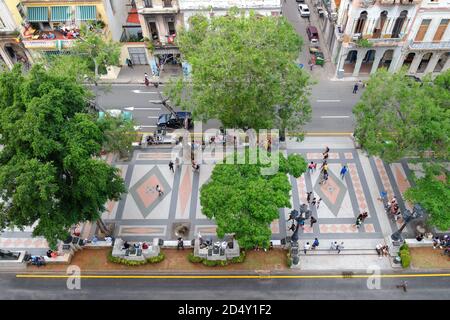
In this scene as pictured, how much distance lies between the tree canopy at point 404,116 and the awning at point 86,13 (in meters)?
35.8

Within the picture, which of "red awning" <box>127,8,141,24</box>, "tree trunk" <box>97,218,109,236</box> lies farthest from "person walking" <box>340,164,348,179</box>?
"red awning" <box>127,8,141,24</box>

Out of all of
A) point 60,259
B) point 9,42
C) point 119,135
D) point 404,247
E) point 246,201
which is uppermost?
point 9,42

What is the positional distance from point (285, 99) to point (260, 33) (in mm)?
6069

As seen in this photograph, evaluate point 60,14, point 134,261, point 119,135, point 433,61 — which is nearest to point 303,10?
point 433,61

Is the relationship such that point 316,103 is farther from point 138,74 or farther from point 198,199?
point 138,74

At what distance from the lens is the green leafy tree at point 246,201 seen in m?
26.2

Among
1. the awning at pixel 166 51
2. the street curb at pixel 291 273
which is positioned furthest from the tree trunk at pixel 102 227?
the awning at pixel 166 51

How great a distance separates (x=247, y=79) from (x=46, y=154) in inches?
642

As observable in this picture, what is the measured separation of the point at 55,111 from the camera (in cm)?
2556

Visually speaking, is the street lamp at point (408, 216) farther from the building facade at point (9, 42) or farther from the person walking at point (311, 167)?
the building facade at point (9, 42)

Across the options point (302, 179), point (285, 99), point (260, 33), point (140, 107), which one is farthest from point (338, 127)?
point (140, 107)

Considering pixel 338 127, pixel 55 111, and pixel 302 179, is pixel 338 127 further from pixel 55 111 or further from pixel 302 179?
pixel 55 111

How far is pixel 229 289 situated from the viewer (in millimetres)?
31109

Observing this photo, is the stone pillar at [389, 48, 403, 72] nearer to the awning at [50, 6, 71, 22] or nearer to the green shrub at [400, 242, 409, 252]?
the green shrub at [400, 242, 409, 252]
